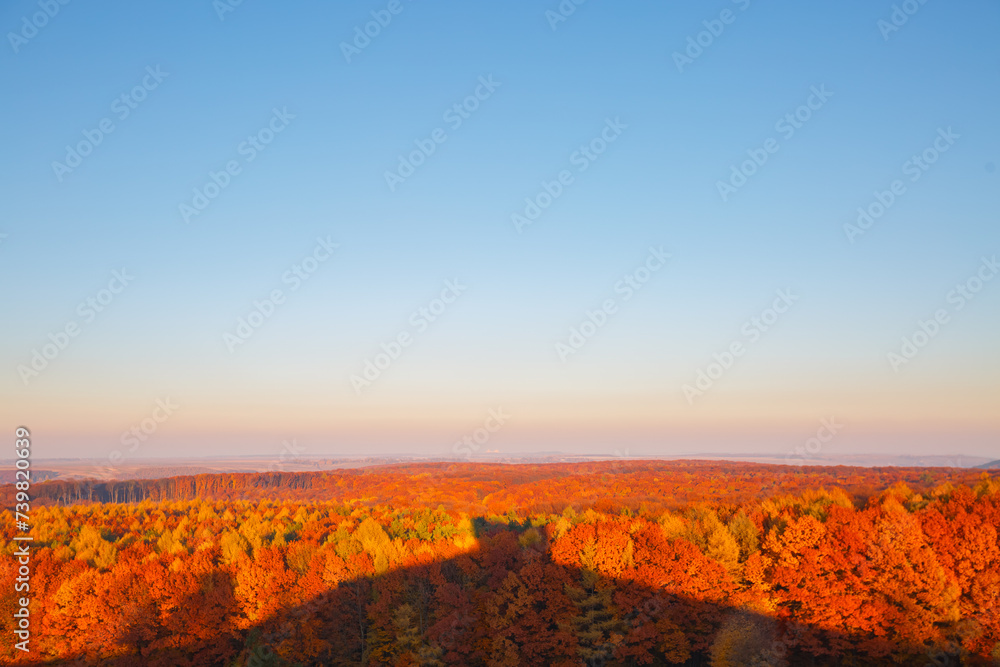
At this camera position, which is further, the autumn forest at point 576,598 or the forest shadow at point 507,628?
the forest shadow at point 507,628

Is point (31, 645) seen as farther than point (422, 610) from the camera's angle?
No

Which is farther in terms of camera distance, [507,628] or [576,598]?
[576,598]

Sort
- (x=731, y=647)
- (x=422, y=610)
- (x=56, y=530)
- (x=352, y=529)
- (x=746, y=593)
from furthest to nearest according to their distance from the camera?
(x=56, y=530), (x=352, y=529), (x=422, y=610), (x=746, y=593), (x=731, y=647)

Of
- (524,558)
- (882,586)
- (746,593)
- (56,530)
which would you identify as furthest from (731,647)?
(56,530)

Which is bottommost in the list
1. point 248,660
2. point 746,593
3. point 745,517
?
point 248,660

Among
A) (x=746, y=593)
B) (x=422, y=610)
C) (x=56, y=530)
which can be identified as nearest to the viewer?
(x=746, y=593)

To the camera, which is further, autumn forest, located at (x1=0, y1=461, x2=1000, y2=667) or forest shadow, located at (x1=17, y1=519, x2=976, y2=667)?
forest shadow, located at (x1=17, y1=519, x2=976, y2=667)

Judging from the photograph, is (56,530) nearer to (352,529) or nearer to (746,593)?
(352,529)

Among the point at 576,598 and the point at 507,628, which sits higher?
the point at 576,598
